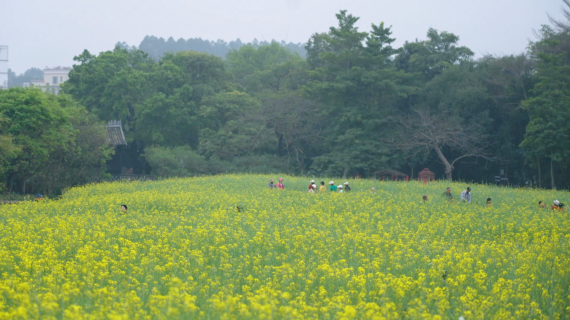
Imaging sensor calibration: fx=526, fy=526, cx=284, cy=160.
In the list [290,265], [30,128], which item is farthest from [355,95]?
[290,265]

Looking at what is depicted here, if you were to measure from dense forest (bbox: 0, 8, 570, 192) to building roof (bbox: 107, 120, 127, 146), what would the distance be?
0.86 m

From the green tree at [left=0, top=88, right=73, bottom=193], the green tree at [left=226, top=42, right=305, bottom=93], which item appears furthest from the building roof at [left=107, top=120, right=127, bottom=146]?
the green tree at [left=226, top=42, right=305, bottom=93]

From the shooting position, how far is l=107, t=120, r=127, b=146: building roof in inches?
1490

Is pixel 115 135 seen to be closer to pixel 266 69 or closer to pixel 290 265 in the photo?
pixel 266 69

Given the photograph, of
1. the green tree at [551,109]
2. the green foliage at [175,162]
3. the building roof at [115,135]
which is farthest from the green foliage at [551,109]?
the building roof at [115,135]

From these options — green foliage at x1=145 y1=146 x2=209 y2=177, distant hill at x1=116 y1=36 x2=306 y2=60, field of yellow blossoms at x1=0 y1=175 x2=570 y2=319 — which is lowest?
field of yellow blossoms at x1=0 y1=175 x2=570 y2=319

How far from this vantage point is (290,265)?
9008 millimetres

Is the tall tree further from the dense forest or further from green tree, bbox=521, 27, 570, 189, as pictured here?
green tree, bbox=521, 27, 570, 189

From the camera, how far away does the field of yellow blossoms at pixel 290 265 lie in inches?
259

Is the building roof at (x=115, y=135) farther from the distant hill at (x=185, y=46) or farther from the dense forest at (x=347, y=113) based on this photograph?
the distant hill at (x=185, y=46)

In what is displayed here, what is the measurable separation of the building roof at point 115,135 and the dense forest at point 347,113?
864mm

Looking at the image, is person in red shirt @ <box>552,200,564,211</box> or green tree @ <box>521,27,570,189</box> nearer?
person in red shirt @ <box>552,200,564,211</box>

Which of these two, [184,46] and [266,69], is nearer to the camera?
[266,69]

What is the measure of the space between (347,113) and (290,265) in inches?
1120
